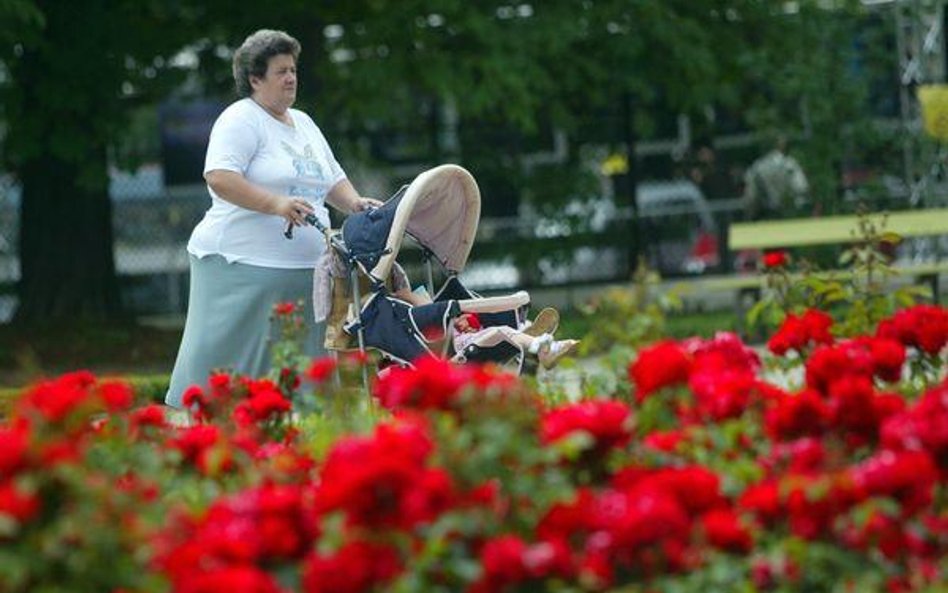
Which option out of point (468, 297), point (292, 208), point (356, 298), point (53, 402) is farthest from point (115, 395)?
point (468, 297)

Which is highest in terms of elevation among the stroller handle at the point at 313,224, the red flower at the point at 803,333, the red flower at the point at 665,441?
the stroller handle at the point at 313,224

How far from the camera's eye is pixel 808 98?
70.8 feet

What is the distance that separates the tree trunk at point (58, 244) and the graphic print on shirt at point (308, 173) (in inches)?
443

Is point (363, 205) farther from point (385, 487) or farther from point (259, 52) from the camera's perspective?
point (385, 487)

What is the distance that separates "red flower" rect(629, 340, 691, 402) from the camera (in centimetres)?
568

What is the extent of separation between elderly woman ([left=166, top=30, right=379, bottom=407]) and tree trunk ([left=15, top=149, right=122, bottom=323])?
36.9ft

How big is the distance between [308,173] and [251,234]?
334mm

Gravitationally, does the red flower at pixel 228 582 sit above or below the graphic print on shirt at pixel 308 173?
below

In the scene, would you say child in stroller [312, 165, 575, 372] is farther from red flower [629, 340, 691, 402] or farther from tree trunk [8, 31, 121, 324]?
tree trunk [8, 31, 121, 324]

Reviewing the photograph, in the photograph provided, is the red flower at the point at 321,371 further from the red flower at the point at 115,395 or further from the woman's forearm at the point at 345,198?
the woman's forearm at the point at 345,198

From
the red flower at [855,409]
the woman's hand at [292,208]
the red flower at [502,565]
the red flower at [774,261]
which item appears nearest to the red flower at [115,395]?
the red flower at [502,565]

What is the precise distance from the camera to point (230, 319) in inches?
365

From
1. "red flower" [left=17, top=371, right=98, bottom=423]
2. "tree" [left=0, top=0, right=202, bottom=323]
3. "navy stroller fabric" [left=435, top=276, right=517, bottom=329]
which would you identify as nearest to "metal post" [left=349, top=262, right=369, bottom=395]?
"navy stroller fabric" [left=435, top=276, right=517, bottom=329]

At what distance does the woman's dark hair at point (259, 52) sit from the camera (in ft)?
30.5
